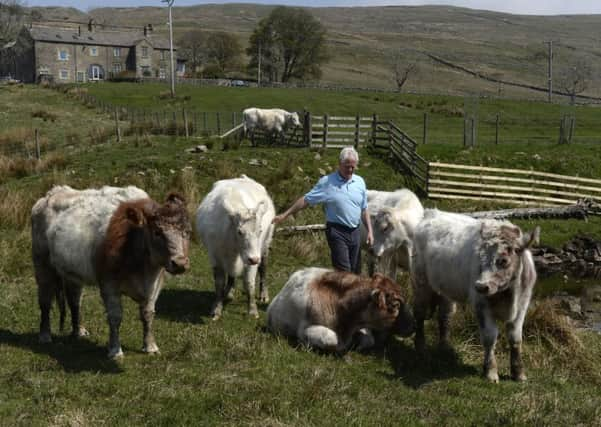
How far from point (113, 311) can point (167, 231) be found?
3.88 ft

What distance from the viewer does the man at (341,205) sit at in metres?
8.91

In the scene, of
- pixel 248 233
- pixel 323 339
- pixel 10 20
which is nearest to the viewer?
pixel 323 339

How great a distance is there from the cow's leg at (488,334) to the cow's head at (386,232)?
3.20 meters

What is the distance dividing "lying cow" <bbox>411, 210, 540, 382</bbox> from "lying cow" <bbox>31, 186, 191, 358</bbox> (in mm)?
3105

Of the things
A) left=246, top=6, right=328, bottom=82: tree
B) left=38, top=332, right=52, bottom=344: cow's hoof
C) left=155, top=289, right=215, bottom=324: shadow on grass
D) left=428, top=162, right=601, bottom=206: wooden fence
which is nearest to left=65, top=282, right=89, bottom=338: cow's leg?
left=38, top=332, right=52, bottom=344: cow's hoof

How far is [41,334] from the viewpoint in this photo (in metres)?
7.87

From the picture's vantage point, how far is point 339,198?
8.90 m

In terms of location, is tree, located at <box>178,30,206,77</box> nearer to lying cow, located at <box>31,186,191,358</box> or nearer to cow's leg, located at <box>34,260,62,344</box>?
cow's leg, located at <box>34,260,62,344</box>

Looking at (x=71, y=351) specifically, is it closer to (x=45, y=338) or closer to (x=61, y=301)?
(x=45, y=338)

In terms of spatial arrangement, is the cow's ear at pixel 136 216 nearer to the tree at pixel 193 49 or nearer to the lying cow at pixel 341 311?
the lying cow at pixel 341 311

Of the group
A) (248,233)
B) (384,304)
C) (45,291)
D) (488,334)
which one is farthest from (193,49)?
(488,334)

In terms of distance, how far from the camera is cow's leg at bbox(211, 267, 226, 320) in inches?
365

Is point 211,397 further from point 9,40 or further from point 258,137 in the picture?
point 9,40

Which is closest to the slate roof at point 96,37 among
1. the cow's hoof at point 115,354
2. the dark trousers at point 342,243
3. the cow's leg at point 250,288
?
the cow's leg at point 250,288
